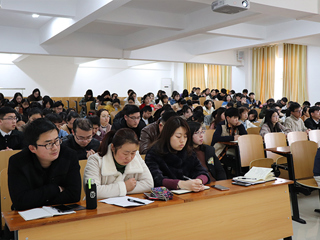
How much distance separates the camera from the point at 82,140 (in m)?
3.33

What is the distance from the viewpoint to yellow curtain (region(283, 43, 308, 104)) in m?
12.0

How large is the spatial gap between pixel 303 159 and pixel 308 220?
0.69 meters

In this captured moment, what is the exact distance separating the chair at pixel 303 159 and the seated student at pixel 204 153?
3.92 ft

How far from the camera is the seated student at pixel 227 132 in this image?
16.4 ft

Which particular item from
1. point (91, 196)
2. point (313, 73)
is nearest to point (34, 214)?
point (91, 196)

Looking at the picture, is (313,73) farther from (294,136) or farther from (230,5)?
(230,5)

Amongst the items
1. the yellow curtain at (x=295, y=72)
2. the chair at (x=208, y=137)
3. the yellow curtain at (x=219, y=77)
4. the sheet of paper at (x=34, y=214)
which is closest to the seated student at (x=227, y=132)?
the chair at (x=208, y=137)

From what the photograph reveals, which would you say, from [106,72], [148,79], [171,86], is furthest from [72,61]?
[171,86]

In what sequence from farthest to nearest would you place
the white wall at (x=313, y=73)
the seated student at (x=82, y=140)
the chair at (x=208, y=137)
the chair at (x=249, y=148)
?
the white wall at (x=313, y=73) < the chair at (x=208, y=137) < the chair at (x=249, y=148) < the seated student at (x=82, y=140)

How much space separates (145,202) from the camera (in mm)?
A: 2197

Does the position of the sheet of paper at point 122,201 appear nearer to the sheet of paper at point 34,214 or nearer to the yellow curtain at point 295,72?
the sheet of paper at point 34,214

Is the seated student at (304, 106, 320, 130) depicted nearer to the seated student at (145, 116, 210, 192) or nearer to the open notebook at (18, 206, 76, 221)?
the seated student at (145, 116, 210, 192)

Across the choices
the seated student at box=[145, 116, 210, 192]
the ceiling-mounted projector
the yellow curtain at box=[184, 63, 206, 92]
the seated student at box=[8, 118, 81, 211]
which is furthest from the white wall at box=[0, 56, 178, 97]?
the seated student at box=[8, 118, 81, 211]

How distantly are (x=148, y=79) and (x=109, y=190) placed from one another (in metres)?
17.0
